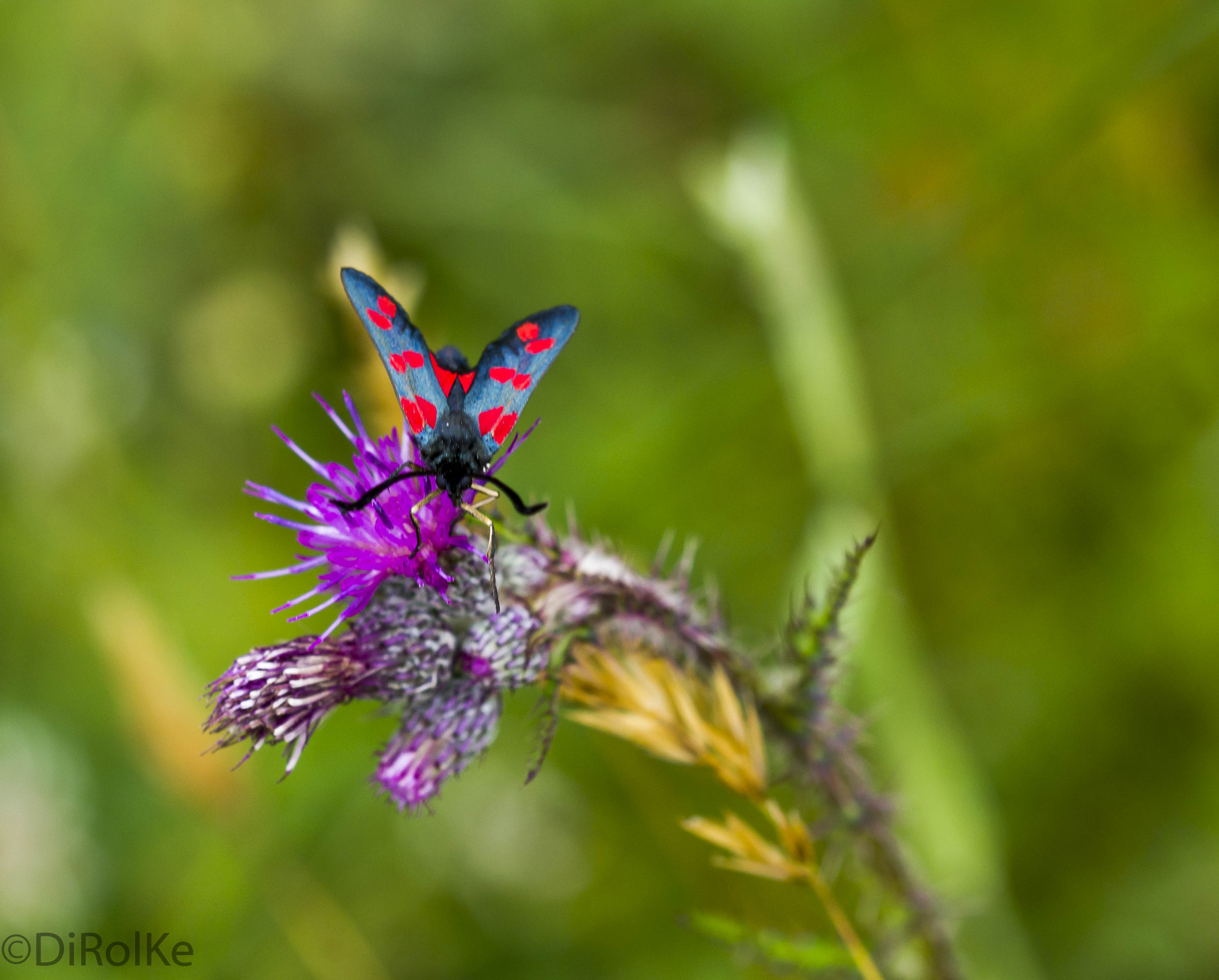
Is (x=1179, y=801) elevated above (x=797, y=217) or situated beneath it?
situated beneath

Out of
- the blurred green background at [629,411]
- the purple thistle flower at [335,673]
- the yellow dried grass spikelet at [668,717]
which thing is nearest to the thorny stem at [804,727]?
the yellow dried grass spikelet at [668,717]

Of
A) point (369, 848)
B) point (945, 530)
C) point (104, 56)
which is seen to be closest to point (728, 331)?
point (945, 530)

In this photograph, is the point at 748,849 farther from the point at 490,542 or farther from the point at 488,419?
the point at 488,419

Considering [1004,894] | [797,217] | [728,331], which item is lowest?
[1004,894]

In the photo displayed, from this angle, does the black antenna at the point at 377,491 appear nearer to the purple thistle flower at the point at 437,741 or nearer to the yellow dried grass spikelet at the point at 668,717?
the purple thistle flower at the point at 437,741

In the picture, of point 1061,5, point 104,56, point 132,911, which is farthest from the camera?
point 104,56

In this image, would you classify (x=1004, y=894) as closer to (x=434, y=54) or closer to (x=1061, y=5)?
(x=1061, y=5)
